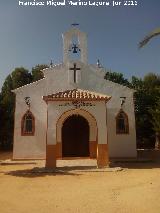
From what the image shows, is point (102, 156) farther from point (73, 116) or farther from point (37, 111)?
point (37, 111)

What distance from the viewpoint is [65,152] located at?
65.9ft

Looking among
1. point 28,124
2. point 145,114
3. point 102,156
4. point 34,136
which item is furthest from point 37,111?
point 145,114

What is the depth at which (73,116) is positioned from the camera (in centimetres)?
2031

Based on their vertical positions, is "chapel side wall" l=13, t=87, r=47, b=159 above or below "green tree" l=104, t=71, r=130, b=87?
below

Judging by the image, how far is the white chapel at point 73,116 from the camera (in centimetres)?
1947

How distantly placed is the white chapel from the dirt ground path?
5531 mm

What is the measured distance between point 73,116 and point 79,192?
10.8 metres

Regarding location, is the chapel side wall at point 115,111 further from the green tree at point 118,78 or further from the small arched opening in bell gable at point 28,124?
the green tree at point 118,78

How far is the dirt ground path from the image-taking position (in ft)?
25.6

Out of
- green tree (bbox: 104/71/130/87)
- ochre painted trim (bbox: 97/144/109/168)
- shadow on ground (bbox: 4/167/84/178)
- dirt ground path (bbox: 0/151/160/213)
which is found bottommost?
dirt ground path (bbox: 0/151/160/213)

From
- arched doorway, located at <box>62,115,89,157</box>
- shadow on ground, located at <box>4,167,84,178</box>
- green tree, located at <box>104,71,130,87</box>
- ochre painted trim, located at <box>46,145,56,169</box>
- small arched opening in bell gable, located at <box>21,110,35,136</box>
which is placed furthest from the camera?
green tree, located at <box>104,71,130,87</box>

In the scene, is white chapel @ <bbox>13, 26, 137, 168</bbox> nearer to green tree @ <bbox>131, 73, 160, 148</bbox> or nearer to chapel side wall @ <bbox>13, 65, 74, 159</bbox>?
chapel side wall @ <bbox>13, 65, 74, 159</bbox>

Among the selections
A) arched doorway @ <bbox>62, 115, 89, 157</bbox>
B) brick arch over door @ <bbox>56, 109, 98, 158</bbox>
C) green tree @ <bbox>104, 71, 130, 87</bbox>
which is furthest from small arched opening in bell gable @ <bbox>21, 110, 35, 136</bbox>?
green tree @ <bbox>104, 71, 130, 87</bbox>

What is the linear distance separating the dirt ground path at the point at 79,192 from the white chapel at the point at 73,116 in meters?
5.53
